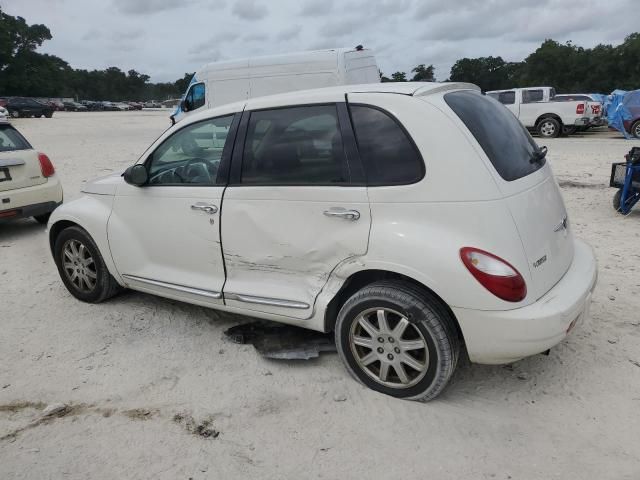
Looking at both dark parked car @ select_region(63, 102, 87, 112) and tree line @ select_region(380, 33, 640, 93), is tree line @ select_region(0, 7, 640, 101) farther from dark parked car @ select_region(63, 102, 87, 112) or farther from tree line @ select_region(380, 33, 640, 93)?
dark parked car @ select_region(63, 102, 87, 112)

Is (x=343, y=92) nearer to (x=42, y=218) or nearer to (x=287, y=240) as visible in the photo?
(x=287, y=240)

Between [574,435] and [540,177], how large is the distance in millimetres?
1475

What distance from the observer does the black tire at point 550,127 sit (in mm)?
18312

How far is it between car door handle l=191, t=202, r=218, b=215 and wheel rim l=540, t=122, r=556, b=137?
57.2ft

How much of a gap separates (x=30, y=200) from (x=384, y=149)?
5580 mm

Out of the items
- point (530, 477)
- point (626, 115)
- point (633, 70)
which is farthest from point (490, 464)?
point (633, 70)

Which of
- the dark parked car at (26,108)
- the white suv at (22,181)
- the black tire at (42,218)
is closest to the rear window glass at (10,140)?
the white suv at (22,181)

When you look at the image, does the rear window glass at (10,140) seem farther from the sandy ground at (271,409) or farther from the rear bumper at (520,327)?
the rear bumper at (520,327)

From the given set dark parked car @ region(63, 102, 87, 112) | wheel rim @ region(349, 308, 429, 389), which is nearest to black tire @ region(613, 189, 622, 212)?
wheel rim @ region(349, 308, 429, 389)

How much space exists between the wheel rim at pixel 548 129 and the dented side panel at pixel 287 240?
17428mm

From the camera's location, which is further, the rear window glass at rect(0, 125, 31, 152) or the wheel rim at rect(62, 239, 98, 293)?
the rear window glass at rect(0, 125, 31, 152)

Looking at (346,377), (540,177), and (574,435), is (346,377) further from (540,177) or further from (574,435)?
(540,177)

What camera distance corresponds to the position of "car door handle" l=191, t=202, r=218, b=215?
3.57 metres

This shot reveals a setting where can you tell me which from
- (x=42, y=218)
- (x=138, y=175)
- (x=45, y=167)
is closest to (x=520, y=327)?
(x=138, y=175)
